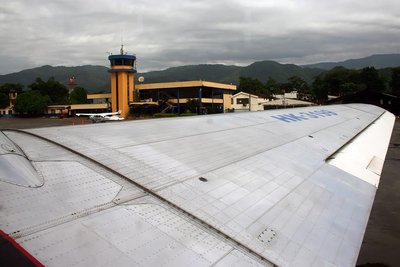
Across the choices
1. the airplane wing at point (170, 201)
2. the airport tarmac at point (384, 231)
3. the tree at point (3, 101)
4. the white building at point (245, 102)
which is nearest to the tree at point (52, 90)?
the tree at point (3, 101)

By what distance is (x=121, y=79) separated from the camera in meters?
77.1

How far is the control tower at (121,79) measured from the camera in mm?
76938

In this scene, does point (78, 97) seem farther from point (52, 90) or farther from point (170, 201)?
point (170, 201)

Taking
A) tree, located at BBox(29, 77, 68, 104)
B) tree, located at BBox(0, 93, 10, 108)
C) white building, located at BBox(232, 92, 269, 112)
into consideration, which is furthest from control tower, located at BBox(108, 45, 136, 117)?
tree, located at BBox(29, 77, 68, 104)

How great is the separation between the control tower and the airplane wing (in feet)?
227

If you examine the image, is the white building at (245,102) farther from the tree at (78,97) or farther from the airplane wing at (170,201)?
the airplane wing at (170,201)

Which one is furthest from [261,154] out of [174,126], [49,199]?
[49,199]

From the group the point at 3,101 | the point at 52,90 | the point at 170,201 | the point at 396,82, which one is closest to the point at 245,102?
the point at 396,82

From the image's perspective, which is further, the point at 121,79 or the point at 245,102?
the point at 245,102

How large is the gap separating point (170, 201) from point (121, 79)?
74549 millimetres

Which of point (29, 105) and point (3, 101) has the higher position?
point (3, 101)

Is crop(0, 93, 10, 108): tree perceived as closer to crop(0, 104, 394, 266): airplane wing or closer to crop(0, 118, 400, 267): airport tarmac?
crop(0, 104, 394, 266): airplane wing

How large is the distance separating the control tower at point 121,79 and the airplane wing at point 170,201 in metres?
69.1

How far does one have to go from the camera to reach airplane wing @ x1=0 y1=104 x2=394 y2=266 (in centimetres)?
442
